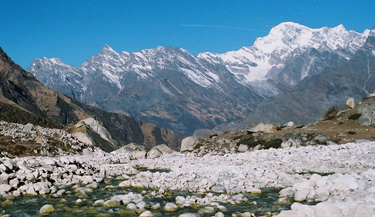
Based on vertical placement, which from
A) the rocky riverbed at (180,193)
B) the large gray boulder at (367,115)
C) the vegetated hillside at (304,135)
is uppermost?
the large gray boulder at (367,115)

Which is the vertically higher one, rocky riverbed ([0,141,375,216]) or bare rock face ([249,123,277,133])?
bare rock face ([249,123,277,133])

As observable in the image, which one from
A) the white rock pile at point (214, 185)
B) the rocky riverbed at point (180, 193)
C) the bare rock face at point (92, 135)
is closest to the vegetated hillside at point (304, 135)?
the bare rock face at point (92, 135)

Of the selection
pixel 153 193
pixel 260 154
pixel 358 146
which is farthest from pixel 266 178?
pixel 358 146

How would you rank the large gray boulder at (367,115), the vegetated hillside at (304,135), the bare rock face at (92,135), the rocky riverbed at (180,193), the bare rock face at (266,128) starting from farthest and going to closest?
the bare rock face at (266,128), the bare rock face at (92,135), the large gray boulder at (367,115), the vegetated hillside at (304,135), the rocky riverbed at (180,193)

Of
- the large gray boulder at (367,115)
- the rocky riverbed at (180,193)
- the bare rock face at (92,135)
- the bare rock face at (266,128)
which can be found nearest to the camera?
the rocky riverbed at (180,193)

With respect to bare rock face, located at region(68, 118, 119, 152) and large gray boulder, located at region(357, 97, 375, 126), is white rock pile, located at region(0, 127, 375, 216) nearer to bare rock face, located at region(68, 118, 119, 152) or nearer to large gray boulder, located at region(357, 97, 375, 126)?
large gray boulder, located at region(357, 97, 375, 126)

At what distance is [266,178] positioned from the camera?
2289 cm

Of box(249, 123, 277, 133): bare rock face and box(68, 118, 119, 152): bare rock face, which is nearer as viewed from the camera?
box(68, 118, 119, 152): bare rock face

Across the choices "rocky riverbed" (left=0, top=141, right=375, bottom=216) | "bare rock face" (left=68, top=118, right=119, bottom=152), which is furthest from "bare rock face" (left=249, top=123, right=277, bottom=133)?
"rocky riverbed" (left=0, top=141, right=375, bottom=216)

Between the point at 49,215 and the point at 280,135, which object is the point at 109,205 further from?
the point at 280,135

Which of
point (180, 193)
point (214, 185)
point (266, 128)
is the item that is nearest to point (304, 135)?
point (266, 128)

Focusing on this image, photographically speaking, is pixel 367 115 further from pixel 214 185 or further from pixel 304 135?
pixel 214 185

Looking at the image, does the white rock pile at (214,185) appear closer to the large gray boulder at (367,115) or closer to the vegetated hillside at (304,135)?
the vegetated hillside at (304,135)

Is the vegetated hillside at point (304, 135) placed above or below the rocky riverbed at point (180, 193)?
above
